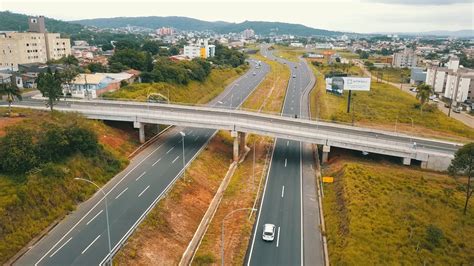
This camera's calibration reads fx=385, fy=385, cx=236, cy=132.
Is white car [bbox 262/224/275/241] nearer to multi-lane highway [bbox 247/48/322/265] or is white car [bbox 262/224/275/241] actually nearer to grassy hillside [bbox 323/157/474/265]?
multi-lane highway [bbox 247/48/322/265]

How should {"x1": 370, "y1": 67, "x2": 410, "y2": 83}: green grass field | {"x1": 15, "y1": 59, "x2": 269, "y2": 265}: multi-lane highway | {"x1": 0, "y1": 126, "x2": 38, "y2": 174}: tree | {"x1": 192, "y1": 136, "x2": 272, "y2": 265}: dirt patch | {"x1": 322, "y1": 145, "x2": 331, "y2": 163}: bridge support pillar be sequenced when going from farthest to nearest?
{"x1": 370, "y1": 67, "x2": 410, "y2": 83}: green grass field
{"x1": 322, "y1": 145, "x2": 331, "y2": 163}: bridge support pillar
{"x1": 0, "y1": 126, "x2": 38, "y2": 174}: tree
{"x1": 192, "y1": 136, "x2": 272, "y2": 265}: dirt patch
{"x1": 15, "y1": 59, "x2": 269, "y2": 265}: multi-lane highway

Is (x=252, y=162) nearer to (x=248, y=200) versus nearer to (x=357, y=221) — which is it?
(x=248, y=200)

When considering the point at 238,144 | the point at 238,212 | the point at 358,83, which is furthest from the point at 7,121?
the point at 358,83

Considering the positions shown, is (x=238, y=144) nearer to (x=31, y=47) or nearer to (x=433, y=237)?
(x=433, y=237)

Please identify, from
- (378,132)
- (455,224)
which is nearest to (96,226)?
(455,224)

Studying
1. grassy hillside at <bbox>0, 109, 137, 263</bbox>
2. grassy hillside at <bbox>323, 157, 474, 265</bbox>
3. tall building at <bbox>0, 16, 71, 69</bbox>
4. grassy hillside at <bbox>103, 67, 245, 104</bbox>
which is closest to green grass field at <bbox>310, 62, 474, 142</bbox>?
grassy hillside at <bbox>103, 67, 245, 104</bbox>
